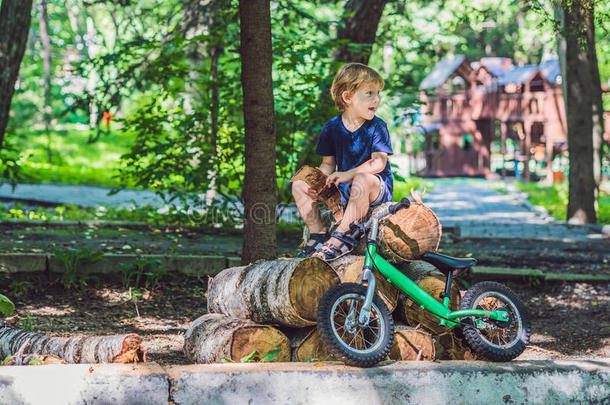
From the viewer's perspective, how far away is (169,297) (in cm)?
750

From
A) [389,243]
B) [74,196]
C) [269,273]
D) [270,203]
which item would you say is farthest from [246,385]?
[74,196]

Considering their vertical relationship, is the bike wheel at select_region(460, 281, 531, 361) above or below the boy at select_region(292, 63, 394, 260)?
below

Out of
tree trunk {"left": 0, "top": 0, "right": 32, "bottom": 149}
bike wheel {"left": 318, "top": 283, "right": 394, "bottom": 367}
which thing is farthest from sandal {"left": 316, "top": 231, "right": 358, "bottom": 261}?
tree trunk {"left": 0, "top": 0, "right": 32, "bottom": 149}

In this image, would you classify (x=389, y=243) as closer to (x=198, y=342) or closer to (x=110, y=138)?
(x=198, y=342)

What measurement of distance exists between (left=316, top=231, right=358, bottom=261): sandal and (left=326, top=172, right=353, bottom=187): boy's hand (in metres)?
0.34

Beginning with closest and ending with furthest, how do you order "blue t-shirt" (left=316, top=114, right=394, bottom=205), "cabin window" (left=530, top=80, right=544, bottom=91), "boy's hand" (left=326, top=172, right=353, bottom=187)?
"boy's hand" (left=326, top=172, right=353, bottom=187) → "blue t-shirt" (left=316, top=114, right=394, bottom=205) → "cabin window" (left=530, top=80, right=544, bottom=91)

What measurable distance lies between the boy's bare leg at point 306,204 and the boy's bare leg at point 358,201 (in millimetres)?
347

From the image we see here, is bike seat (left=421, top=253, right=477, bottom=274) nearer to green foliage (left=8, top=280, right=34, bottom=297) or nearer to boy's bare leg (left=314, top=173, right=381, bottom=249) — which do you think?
boy's bare leg (left=314, top=173, right=381, bottom=249)

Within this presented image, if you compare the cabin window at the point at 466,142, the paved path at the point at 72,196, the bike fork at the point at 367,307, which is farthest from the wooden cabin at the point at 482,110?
the bike fork at the point at 367,307

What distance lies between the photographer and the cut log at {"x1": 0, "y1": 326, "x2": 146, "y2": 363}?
4.42 m

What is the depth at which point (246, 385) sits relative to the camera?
13.4ft

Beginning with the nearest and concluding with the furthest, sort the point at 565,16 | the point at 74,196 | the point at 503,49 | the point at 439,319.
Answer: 1. the point at 439,319
2. the point at 565,16
3. the point at 74,196
4. the point at 503,49

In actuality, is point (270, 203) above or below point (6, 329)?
above

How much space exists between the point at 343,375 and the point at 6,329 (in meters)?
2.23
